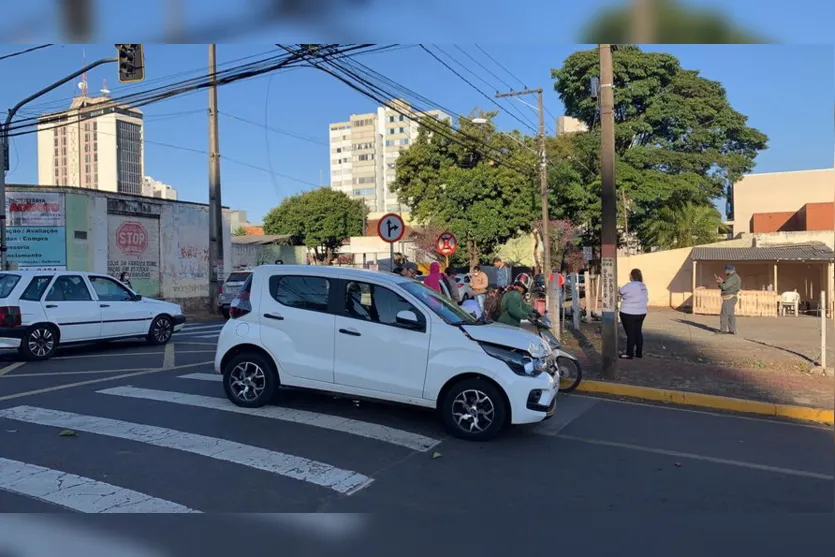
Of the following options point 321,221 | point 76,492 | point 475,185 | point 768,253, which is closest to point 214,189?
point 76,492

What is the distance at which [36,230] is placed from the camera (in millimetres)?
22609

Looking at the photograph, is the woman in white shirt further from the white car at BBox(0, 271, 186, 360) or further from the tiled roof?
the tiled roof

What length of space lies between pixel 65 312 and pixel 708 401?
1072 centimetres

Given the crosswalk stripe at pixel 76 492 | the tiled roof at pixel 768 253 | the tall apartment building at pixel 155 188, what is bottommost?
the crosswalk stripe at pixel 76 492

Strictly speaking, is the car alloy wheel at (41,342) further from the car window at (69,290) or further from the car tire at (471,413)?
the car tire at (471,413)

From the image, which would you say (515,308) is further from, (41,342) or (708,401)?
(41,342)

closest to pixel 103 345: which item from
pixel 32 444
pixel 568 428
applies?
pixel 32 444

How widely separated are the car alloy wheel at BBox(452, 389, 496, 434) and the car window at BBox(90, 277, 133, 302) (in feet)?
29.0

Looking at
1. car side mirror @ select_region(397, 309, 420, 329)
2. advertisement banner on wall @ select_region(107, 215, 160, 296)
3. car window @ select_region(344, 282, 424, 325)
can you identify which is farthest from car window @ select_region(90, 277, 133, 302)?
advertisement banner on wall @ select_region(107, 215, 160, 296)

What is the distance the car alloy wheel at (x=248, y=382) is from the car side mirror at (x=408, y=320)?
1.86 meters

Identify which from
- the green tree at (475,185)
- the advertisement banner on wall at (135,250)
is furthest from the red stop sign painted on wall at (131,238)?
the green tree at (475,185)

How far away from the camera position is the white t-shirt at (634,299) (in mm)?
11336

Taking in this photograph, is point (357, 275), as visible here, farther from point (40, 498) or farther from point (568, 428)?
point (40, 498)

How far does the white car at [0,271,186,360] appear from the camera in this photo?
437 inches
